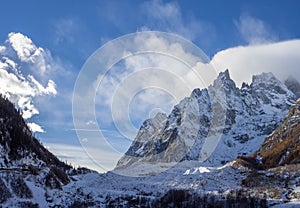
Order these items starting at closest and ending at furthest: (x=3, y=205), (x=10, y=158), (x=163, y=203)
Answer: (x=3, y=205) → (x=163, y=203) → (x=10, y=158)

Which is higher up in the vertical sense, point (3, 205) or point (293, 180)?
point (293, 180)

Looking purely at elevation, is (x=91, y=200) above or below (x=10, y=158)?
below

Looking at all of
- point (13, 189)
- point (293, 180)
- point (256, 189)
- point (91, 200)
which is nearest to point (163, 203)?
point (91, 200)

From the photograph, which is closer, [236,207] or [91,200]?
[236,207]

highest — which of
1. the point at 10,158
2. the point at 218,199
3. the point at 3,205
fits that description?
the point at 10,158

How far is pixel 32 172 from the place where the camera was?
531 feet

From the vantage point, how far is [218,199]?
5812 inches

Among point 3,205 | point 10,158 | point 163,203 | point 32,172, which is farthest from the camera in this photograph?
point 10,158

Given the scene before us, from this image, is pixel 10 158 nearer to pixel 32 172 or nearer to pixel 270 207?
pixel 32 172

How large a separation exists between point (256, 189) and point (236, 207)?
59.5 m

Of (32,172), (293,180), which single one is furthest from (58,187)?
(293,180)

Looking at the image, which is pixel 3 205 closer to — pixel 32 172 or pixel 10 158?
pixel 32 172

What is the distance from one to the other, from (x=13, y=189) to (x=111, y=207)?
113 ft

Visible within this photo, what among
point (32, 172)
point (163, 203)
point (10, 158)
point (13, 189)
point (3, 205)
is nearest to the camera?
point (3, 205)
